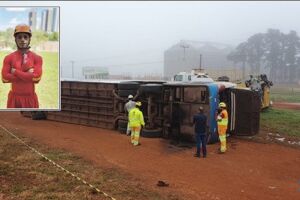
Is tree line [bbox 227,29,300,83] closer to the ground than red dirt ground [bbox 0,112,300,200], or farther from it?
farther from it

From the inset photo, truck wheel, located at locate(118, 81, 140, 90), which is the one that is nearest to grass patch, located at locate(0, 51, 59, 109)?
the inset photo

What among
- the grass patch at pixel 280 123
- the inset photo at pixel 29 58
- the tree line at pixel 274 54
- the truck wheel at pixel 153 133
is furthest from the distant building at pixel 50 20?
the tree line at pixel 274 54

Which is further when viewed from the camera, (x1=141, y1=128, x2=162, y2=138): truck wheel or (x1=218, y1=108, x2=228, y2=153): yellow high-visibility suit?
(x1=141, y1=128, x2=162, y2=138): truck wheel

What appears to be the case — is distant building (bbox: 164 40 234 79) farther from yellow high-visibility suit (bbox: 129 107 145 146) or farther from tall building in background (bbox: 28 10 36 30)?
tall building in background (bbox: 28 10 36 30)

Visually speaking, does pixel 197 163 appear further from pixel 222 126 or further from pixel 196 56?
pixel 196 56

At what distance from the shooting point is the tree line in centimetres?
10612

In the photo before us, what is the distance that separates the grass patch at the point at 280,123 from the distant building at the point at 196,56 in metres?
121

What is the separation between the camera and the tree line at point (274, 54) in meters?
106

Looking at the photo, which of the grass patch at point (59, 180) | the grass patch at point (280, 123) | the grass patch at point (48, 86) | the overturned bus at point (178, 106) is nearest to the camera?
the grass patch at point (59, 180)

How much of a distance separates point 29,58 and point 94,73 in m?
71.8

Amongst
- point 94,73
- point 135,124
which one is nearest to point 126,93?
point 135,124

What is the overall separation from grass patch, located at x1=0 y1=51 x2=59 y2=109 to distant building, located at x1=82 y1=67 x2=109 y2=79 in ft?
228

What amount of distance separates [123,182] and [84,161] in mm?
2280

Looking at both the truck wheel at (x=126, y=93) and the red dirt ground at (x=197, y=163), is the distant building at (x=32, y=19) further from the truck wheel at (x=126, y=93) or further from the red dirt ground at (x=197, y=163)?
the truck wheel at (x=126, y=93)
